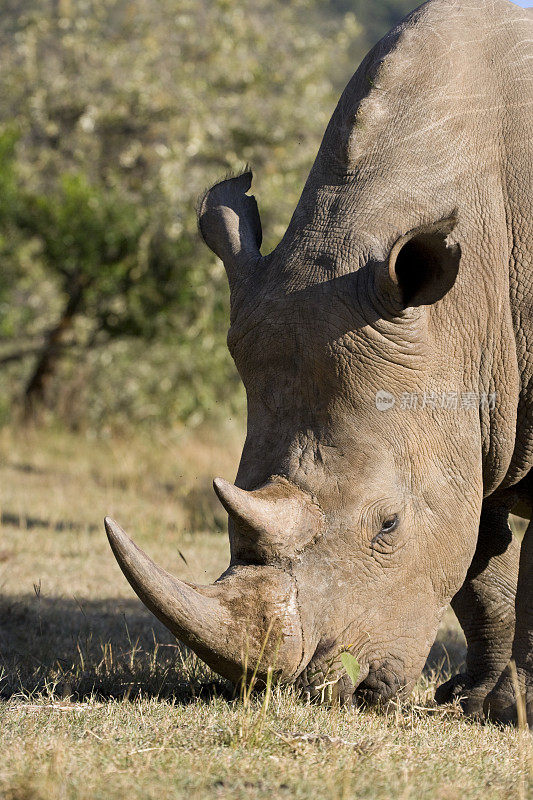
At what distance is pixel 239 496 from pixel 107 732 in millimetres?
930

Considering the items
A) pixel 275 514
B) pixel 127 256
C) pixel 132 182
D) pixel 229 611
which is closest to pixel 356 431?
pixel 275 514

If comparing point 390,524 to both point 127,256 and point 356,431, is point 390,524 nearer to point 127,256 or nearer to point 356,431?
point 356,431

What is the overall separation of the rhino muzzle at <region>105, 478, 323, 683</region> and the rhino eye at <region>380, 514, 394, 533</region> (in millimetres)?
292

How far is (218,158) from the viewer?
51.3 ft

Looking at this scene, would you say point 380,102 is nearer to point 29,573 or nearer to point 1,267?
point 29,573

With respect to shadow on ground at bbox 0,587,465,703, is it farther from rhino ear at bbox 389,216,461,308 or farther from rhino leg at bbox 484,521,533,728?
rhino ear at bbox 389,216,461,308

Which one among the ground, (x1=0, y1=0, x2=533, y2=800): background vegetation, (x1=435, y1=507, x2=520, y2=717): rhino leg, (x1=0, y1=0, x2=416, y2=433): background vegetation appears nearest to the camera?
the ground

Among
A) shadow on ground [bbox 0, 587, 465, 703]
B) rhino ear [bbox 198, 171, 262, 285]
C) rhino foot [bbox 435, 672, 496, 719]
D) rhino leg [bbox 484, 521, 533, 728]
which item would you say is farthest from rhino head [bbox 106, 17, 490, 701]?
rhino foot [bbox 435, 672, 496, 719]

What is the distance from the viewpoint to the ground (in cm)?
303

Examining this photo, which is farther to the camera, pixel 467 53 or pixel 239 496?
pixel 467 53

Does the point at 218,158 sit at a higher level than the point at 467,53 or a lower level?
higher

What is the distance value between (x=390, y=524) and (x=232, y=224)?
1698mm

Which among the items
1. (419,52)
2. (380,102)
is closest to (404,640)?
(380,102)

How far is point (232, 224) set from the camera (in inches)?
194
